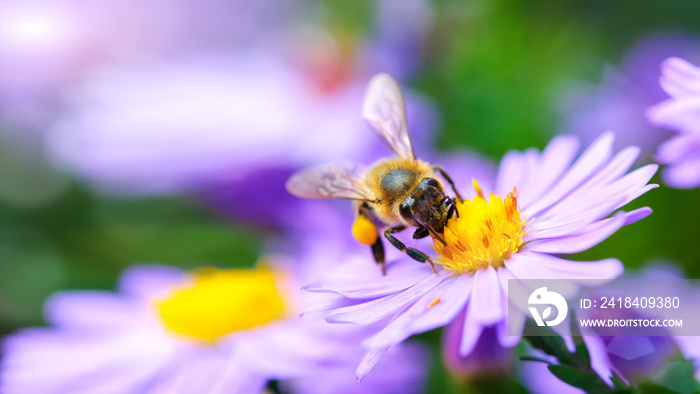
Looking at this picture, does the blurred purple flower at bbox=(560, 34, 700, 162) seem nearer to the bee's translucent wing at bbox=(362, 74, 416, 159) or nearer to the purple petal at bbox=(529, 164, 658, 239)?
the bee's translucent wing at bbox=(362, 74, 416, 159)

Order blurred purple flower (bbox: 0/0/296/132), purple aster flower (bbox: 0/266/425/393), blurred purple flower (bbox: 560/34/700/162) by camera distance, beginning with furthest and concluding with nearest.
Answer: blurred purple flower (bbox: 0/0/296/132), blurred purple flower (bbox: 560/34/700/162), purple aster flower (bbox: 0/266/425/393)

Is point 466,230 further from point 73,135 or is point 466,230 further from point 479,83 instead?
point 73,135

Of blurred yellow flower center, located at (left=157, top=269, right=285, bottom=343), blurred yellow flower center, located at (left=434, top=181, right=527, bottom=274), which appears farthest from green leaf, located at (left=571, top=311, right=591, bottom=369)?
blurred yellow flower center, located at (left=157, top=269, right=285, bottom=343)

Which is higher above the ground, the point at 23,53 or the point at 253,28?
the point at 253,28

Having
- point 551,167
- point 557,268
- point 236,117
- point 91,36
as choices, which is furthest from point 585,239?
point 91,36

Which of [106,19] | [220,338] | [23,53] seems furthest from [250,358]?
[106,19]

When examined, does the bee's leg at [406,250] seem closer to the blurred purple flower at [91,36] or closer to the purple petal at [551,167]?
the purple petal at [551,167]
